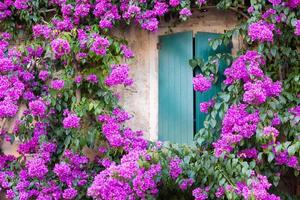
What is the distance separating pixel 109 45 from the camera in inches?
237

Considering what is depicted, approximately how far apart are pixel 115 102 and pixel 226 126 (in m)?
1.34

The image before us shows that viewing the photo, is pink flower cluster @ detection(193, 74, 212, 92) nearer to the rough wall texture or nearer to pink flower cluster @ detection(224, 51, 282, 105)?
pink flower cluster @ detection(224, 51, 282, 105)

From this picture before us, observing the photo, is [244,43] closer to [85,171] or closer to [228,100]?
[228,100]

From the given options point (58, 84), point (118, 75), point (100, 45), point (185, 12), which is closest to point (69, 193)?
point (58, 84)

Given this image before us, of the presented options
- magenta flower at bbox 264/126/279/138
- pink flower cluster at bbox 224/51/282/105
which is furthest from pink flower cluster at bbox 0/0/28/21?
magenta flower at bbox 264/126/279/138

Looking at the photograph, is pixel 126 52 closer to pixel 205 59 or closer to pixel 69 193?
pixel 205 59

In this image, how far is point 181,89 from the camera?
20.3 feet

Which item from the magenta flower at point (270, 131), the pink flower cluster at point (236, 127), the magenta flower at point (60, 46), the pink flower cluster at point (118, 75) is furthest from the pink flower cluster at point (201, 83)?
the magenta flower at point (60, 46)

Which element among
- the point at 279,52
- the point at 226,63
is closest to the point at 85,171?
the point at 226,63

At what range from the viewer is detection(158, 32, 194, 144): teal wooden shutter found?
242 inches

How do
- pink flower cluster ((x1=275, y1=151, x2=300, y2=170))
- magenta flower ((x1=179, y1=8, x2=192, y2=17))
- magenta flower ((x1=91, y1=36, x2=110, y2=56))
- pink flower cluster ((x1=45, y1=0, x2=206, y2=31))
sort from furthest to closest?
pink flower cluster ((x1=45, y1=0, x2=206, y2=31))
magenta flower ((x1=179, y1=8, x2=192, y2=17))
magenta flower ((x1=91, y1=36, x2=110, y2=56))
pink flower cluster ((x1=275, y1=151, x2=300, y2=170))

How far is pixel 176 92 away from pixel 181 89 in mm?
66

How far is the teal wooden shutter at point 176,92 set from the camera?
6141mm

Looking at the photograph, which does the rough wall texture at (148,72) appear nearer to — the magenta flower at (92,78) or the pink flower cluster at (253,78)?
the magenta flower at (92,78)
